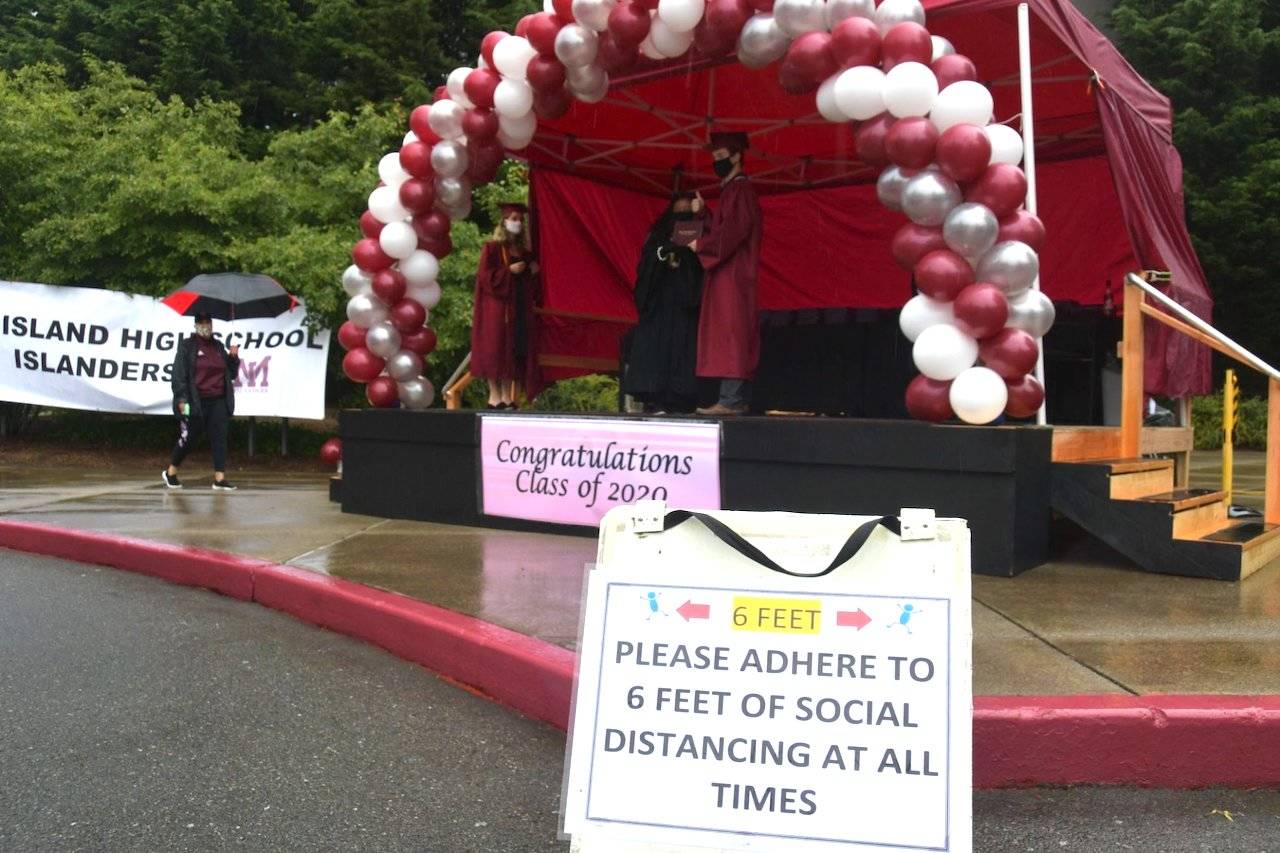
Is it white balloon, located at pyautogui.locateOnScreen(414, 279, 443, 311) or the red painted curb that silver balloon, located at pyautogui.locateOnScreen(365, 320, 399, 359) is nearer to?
white balloon, located at pyautogui.locateOnScreen(414, 279, 443, 311)

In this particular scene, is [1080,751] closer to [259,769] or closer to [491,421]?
[259,769]

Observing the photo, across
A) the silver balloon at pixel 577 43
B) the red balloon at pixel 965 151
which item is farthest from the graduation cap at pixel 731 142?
the red balloon at pixel 965 151

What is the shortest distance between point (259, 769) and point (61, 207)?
1312 cm

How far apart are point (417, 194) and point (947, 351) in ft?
14.3

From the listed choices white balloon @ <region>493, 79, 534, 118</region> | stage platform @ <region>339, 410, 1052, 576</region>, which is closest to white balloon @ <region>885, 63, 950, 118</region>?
stage platform @ <region>339, 410, 1052, 576</region>

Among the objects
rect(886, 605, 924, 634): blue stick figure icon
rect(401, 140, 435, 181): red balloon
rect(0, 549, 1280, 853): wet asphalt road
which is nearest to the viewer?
rect(886, 605, 924, 634): blue stick figure icon

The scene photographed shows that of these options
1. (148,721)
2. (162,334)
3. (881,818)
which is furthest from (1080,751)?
(162,334)

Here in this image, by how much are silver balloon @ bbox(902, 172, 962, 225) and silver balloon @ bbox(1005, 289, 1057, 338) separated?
1.87ft

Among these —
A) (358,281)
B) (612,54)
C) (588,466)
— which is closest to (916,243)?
(588,466)

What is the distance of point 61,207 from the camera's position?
1419 centimetres

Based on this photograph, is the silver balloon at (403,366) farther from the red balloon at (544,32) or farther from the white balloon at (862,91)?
the white balloon at (862,91)

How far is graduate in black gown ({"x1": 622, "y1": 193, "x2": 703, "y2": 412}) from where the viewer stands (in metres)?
7.96

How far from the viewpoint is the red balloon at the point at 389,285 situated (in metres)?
8.34

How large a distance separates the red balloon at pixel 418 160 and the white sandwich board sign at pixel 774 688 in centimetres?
612
